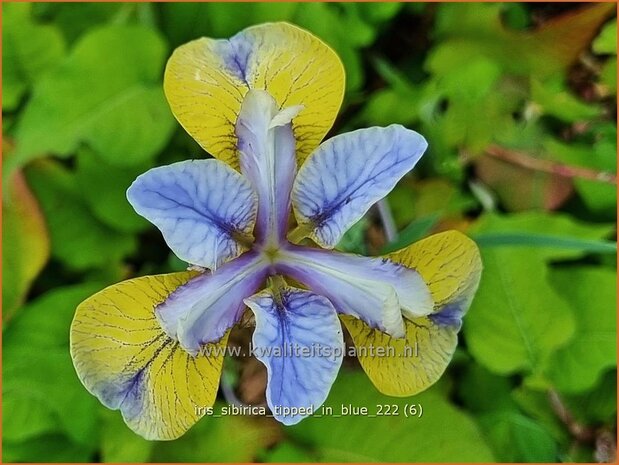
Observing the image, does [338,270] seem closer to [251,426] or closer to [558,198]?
[251,426]

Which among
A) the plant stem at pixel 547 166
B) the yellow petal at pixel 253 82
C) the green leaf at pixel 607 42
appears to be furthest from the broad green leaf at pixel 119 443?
the green leaf at pixel 607 42

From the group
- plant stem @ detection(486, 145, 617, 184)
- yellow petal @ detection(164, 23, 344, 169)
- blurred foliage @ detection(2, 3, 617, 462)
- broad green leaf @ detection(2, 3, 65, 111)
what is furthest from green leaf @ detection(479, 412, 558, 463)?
broad green leaf @ detection(2, 3, 65, 111)

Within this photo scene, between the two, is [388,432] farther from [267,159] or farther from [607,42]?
[607,42]

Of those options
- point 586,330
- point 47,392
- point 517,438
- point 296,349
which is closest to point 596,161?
point 586,330

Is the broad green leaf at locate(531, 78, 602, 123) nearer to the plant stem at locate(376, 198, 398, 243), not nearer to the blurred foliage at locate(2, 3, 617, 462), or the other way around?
the blurred foliage at locate(2, 3, 617, 462)


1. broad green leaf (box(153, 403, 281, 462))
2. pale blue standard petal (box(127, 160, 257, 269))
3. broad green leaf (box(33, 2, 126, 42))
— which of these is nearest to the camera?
pale blue standard petal (box(127, 160, 257, 269))

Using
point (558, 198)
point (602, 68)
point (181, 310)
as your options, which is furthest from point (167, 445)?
point (602, 68)

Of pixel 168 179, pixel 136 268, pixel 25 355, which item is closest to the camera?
pixel 168 179
